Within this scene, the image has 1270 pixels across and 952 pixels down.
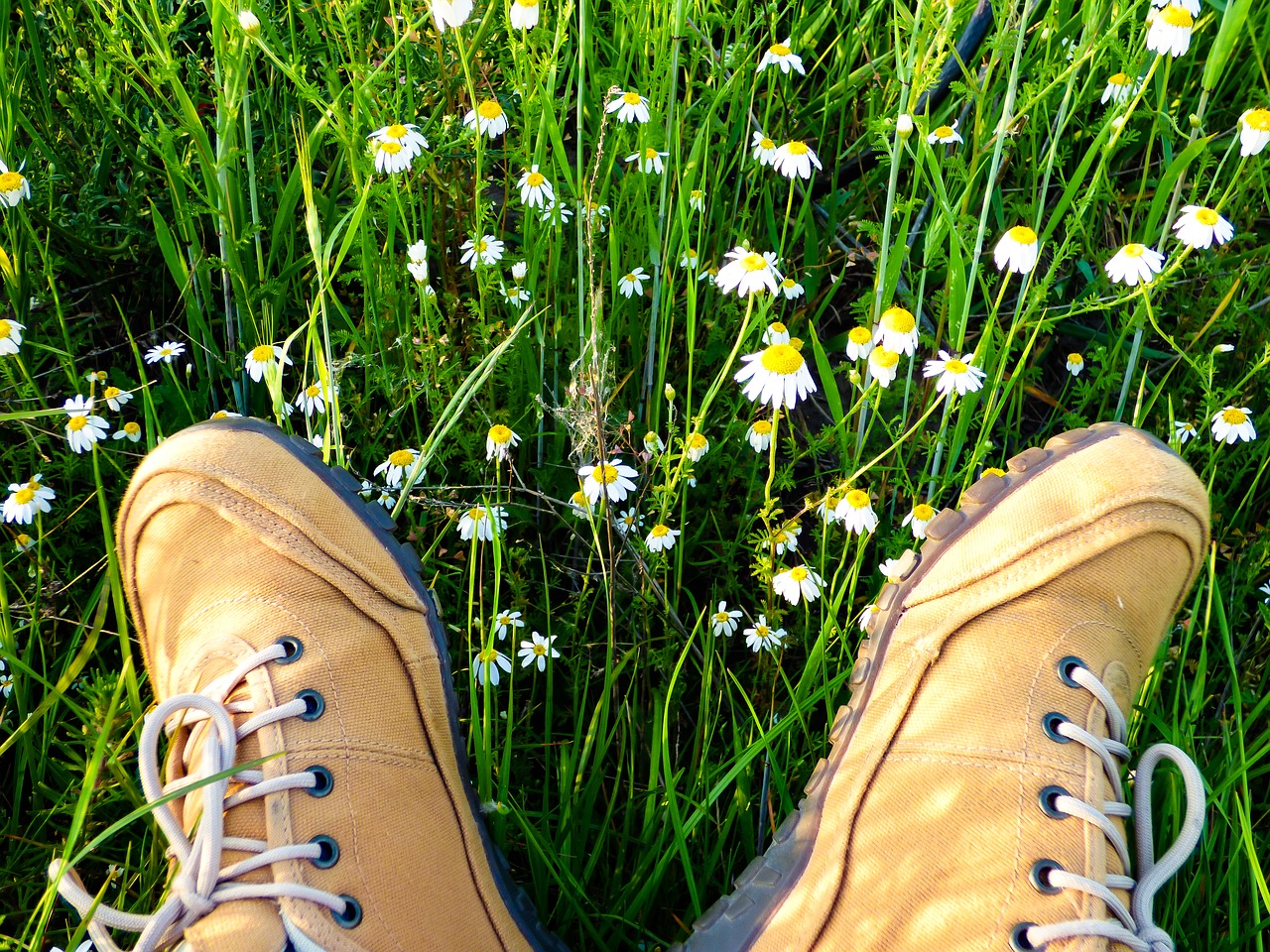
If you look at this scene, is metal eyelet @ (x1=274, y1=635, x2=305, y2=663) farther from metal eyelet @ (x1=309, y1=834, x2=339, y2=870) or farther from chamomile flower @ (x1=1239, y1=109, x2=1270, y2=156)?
chamomile flower @ (x1=1239, y1=109, x2=1270, y2=156)

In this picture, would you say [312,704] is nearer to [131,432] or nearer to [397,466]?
[397,466]

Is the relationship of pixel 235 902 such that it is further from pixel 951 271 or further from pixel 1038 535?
pixel 951 271

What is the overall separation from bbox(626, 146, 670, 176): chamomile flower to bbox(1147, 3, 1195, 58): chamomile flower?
2.53 feet

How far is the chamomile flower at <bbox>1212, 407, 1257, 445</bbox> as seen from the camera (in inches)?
65.6

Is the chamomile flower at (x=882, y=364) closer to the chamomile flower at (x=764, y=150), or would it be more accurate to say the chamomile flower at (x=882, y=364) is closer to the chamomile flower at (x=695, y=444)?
the chamomile flower at (x=695, y=444)

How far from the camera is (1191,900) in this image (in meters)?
1.38

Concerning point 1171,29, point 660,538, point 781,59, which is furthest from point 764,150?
point 660,538

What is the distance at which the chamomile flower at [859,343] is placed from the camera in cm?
154

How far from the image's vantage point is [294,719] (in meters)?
1.40

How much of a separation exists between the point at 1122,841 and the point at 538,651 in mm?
881

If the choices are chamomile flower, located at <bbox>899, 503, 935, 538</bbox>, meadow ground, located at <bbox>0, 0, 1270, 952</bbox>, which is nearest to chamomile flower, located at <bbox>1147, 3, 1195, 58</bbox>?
meadow ground, located at <bbox>0, 0, 1270, 952</bbox>

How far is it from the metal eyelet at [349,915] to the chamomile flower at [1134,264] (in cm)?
147

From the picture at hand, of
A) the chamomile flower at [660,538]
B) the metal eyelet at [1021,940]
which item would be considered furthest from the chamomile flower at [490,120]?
the metal eyelet at [1021,940]

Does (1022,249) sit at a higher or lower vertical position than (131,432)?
higher
